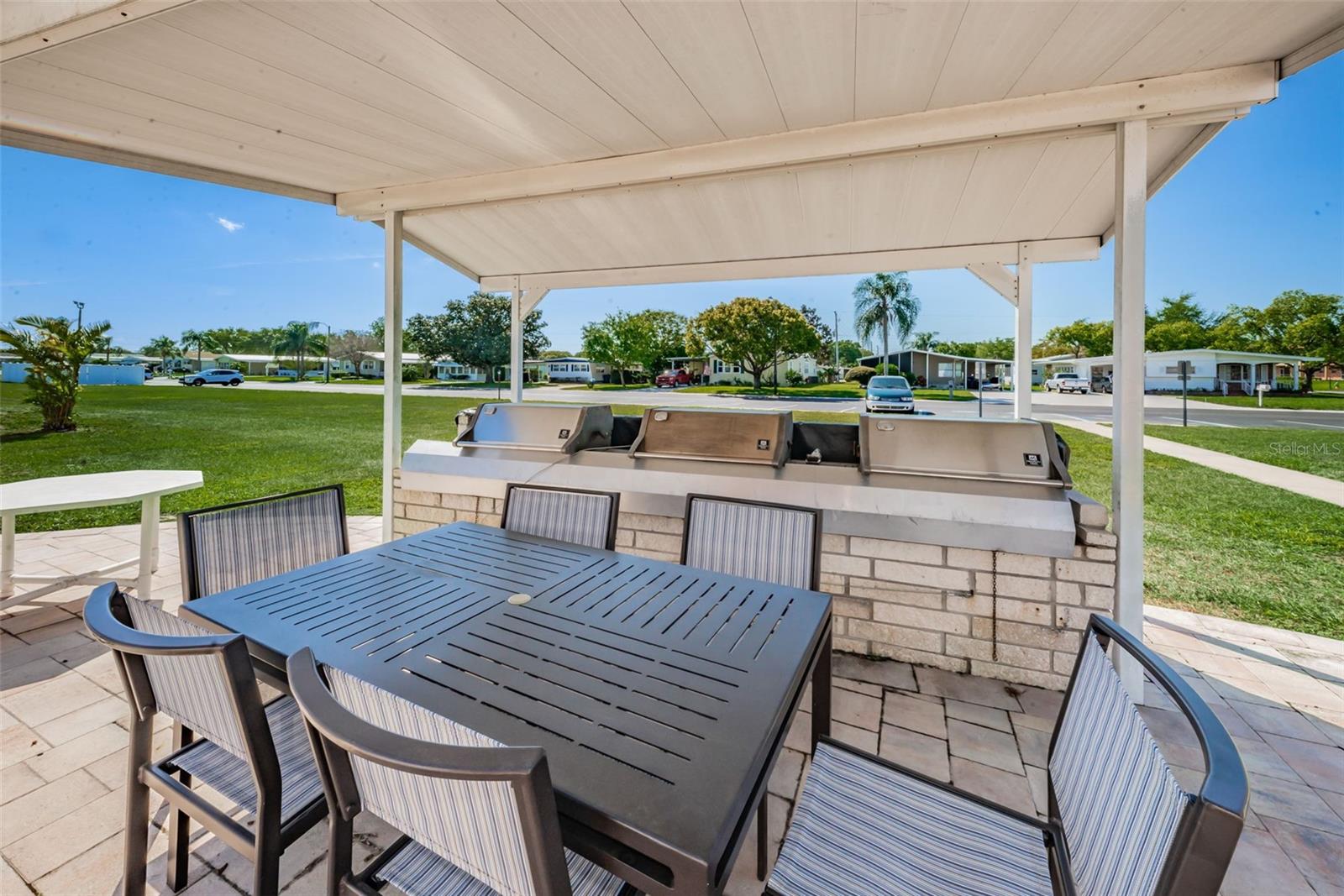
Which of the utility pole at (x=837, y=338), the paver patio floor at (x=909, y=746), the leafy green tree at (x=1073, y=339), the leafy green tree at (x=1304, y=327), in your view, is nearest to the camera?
the paver patio floor at (x=909, y=746)

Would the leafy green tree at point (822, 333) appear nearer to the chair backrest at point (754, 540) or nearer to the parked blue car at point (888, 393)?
the parked blue car at point (888, 393)

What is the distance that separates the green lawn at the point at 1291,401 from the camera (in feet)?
32.1

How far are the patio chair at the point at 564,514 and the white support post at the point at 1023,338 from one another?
3.06 meters

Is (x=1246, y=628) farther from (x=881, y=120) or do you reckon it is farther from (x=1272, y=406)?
(x=1272, y=406)

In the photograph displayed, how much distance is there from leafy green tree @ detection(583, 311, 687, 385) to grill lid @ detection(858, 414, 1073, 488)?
10638mm

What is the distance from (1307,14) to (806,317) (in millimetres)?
15066

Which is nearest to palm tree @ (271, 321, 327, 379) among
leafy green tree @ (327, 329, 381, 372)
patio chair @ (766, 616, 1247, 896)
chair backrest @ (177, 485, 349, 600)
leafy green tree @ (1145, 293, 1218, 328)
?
leafy green tree @ (327, 329, 381, 372)

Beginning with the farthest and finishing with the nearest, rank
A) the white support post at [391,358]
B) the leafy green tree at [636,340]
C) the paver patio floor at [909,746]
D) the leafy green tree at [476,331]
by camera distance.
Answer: the leafy green tree at [636,340] → the leafy green tree at [476,331] → the white support post at [391,358] → the paver patio floor at [909,746]

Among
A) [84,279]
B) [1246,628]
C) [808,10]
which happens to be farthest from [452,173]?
[84,279]

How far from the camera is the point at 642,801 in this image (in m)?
0.74

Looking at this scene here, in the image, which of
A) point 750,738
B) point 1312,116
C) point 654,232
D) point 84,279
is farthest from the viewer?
point 1312,116

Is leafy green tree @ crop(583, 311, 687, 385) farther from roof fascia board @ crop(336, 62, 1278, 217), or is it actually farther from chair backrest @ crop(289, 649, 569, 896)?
chair backrest @ crop(289, 649, 569, 896)

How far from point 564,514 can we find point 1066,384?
15.9 m

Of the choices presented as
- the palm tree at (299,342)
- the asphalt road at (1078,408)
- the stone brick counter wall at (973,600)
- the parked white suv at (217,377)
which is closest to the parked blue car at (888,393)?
the asphalt road at (1078,408)
